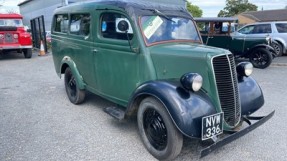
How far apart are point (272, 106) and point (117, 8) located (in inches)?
141

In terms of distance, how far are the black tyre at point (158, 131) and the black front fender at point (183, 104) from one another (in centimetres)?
13

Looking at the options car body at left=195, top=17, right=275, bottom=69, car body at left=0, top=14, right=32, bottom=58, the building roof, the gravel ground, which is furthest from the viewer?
the building roof

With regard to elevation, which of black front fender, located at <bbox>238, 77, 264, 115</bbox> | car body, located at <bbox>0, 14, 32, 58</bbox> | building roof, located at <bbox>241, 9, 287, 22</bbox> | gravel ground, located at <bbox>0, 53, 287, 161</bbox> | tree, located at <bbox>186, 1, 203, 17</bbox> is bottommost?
gravel ground, located at <bbox>0, 53, 287, 161</bbox>

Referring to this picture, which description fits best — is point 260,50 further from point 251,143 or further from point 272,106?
point 251,143

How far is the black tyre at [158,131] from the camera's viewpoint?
3.01 metres

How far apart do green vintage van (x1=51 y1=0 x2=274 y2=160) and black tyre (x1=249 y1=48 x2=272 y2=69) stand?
20.6ft

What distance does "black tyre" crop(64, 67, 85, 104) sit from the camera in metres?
5.24

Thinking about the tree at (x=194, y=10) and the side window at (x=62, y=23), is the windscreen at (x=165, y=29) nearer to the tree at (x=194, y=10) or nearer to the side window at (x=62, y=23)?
the side window at (x=62, y=23)

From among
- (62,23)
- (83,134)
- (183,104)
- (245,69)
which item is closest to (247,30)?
(62,23)

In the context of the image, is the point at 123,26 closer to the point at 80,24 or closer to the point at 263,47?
the point at 80,24

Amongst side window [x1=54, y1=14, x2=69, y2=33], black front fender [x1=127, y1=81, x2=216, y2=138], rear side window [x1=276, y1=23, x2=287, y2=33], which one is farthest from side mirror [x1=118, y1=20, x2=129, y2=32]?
rear side window [x1=276, y1=23, x2=287, y2=33]

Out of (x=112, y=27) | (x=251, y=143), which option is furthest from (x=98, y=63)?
(x=251, y=143)

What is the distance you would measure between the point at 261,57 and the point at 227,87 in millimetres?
7360

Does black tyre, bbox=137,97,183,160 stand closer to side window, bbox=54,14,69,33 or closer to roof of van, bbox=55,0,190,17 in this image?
roof of van, bbox=55,0,190,17
